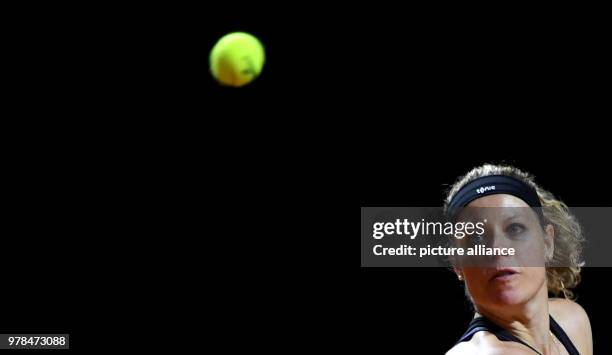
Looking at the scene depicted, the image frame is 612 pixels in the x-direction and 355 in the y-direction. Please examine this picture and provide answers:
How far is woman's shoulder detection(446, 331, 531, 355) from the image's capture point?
200cm

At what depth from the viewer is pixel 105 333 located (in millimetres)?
3475

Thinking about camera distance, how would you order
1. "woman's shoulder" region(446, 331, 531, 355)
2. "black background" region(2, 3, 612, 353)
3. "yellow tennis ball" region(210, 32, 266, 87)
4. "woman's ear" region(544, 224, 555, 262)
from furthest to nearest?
"black background" region(2, 3, 612, 353) → "yellow tennis ball" region(210, 32, 266, 87) → "woman's ear" region(544, 224, 555, 262) → "woman's shoulder" region(446, 331, 531, 355)

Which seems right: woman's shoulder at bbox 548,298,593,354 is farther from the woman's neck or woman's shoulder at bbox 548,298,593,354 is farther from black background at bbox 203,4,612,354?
black background at bbox 203,4,612,354

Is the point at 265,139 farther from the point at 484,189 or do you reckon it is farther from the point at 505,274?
the point at 505,274

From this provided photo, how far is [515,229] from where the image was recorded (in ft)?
7.07

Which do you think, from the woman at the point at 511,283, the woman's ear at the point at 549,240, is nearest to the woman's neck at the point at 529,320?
the woman at the point at 511,283

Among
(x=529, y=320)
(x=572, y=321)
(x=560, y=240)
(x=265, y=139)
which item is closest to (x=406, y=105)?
(x=265, y=139)

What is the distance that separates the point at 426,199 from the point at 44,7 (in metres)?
1.90

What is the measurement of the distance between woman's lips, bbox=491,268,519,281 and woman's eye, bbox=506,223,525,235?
0.38 feet

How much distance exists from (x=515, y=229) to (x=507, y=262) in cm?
13

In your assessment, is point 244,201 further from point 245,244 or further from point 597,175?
point 597,175

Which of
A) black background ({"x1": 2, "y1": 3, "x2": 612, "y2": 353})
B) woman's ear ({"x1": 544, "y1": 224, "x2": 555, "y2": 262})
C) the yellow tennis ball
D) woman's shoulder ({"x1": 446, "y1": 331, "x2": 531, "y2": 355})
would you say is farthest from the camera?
black background ({"x1": 2, "y1": 3, "x2": 612, "y2": 353})

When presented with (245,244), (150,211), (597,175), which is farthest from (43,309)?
(597,175)

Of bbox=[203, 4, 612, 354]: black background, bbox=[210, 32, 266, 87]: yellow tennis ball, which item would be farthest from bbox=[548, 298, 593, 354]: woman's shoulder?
bbox=[210, 32, 266, 87]: yellow tennis ball
